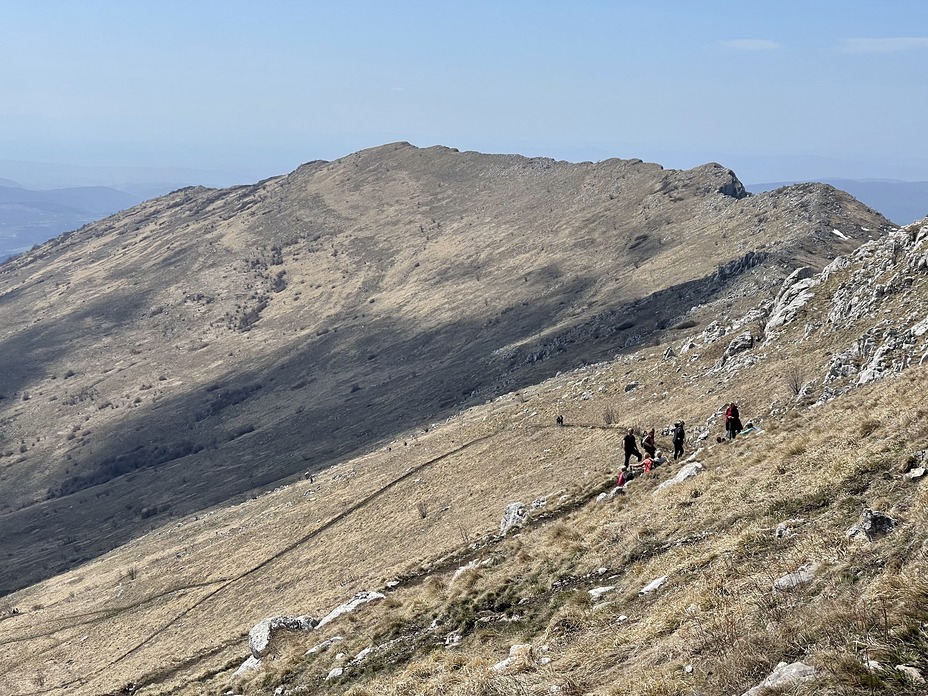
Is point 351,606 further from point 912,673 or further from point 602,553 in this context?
point 912,673

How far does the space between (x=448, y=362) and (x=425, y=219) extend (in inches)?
2726

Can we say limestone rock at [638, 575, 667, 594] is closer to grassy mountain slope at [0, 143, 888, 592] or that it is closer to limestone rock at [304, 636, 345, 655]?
limestone rock at [304, 636, 345, 655]

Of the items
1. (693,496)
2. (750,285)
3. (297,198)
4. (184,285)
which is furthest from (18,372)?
(693,496)

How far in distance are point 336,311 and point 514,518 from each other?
4056 inches

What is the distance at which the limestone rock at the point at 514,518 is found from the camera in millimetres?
26047

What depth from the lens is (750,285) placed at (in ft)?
217

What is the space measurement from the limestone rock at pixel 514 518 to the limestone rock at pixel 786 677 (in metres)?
17.2

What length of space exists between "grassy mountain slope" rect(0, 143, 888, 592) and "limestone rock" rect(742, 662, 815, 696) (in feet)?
183

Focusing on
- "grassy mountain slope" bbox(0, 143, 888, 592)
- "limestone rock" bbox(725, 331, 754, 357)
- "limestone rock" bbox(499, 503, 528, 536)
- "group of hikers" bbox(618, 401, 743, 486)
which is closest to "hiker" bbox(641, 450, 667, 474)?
"group of hikers" bbox(618, 401, 743, 486)

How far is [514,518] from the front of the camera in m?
26.8

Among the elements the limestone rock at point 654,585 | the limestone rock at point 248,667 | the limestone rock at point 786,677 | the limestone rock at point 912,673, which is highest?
the limestone rock at point 912,673

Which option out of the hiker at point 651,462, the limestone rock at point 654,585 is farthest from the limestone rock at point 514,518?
the limestone rock at point 654,585

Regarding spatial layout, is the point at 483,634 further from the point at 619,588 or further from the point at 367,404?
the point at 367,404

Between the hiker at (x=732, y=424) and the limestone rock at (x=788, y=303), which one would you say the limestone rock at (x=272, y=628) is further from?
the limestone rock at (x=788, y=303)
